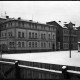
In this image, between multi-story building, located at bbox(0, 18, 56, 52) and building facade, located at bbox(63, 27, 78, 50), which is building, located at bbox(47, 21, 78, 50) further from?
multi-story building, located at bbox(0, 18, 56, 52)

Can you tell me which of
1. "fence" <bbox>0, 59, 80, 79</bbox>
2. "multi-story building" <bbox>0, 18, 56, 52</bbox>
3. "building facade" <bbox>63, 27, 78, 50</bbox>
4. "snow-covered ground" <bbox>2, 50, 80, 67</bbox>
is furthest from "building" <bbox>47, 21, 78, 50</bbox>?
"fence" <bbox>0, 59, 80, 79</bbox>

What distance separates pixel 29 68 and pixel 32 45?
31546 mm

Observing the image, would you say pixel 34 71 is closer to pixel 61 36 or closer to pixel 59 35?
pixel 61 36

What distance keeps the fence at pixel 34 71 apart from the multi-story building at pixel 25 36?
76.1 ft

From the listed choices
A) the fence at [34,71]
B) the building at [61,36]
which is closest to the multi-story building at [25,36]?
the building at [61,36]

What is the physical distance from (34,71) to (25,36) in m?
30.4

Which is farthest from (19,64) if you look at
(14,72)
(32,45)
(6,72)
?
(32,45)

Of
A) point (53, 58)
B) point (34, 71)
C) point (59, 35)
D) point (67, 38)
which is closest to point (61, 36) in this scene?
point (59, 35)

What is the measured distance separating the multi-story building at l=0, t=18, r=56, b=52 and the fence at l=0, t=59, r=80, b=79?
913 inches

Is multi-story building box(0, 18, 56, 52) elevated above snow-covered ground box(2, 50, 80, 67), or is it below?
above

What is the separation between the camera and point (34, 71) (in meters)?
13.2

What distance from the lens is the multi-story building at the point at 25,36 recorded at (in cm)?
4031

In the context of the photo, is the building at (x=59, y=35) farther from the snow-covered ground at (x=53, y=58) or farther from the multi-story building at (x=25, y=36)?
the snow-covered ground at (x=53, y=58)

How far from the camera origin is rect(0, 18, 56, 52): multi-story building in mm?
40312
